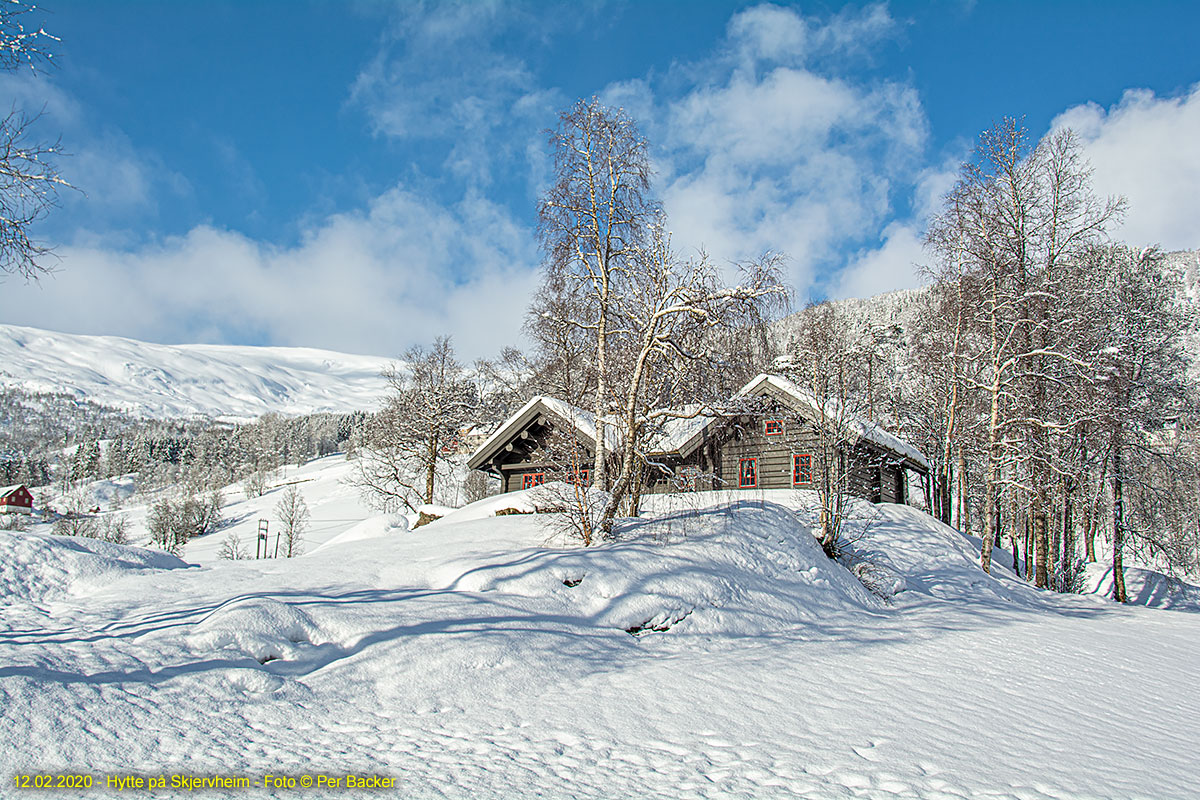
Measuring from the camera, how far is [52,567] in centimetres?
788

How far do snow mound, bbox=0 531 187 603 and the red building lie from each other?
96229 millimetres

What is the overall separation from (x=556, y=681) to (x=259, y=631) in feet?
9.22

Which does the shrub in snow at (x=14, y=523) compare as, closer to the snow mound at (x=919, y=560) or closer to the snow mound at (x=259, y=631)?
the snow mound at (x=259, y=631)

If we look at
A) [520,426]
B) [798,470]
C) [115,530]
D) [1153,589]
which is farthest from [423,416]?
[115,530]

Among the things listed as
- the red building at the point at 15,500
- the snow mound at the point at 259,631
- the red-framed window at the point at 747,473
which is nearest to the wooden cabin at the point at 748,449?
the red-framed window at the point at 747,473

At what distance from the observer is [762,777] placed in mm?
3994

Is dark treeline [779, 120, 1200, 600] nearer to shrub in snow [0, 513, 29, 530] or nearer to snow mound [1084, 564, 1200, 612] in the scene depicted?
snow mound [1084, 564, 1200, 612]

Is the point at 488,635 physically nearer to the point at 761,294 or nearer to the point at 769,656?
the point at 769,656

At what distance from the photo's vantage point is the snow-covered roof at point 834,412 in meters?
15.6

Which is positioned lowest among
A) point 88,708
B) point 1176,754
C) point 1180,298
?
point 1176,754

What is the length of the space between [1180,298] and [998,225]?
12014 millimetres

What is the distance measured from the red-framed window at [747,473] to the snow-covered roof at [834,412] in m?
3.59

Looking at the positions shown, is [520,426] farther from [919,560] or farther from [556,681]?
[556,681]

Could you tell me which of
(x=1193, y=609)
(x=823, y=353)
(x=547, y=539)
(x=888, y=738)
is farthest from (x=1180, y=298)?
(x=888, y=738)
